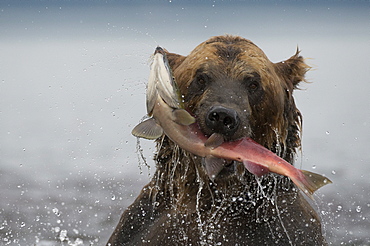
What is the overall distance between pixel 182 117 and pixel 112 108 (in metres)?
12.0

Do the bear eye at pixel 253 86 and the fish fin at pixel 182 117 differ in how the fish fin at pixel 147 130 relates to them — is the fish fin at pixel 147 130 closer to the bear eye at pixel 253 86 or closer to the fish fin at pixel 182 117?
the fish fin at pixel 182 117

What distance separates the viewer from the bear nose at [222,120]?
3.15 meters

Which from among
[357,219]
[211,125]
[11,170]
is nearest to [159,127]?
[211,125]

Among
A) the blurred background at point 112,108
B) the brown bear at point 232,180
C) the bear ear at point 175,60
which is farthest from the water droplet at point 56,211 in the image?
the bear ear at point 175,60

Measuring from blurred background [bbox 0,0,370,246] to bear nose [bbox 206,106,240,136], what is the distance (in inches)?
28.8

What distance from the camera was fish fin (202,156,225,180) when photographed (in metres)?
3.11

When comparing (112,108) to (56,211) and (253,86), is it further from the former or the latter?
(253,86)

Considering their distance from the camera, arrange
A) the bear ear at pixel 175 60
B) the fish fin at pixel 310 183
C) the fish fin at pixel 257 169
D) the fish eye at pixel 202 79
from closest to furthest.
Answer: the fish fin at pixel 310 183 < the fish fin at pixel 257 169 < the fish eye at pixel 202 79 < the bear ear at pixel 175 60

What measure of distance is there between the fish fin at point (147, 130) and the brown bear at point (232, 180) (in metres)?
0.33

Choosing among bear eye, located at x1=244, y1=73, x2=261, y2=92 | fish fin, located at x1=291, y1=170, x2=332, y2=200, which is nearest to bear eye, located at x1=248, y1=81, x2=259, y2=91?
bear eye, located at x1=244, y1=73, x2=261, y2=92

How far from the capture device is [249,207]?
3816 mm

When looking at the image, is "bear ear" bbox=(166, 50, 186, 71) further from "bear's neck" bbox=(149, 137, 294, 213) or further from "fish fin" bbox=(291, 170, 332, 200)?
"fish fin" bbox=(291, 170, 332, 200)

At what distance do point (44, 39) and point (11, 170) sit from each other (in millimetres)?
12676

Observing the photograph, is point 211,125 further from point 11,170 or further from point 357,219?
point 11,170
